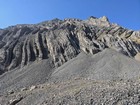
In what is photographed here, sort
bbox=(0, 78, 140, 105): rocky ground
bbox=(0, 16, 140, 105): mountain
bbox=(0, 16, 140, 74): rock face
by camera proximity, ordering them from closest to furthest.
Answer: bbox=(0, 78, 140, 105): rocky ground
bbox=(0, 16, 140, 105): mountain
bbox=(0, 16, 140, 74): rock face

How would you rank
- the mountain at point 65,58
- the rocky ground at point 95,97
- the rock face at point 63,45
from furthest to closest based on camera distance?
the rock face at point 63,45
the mountain at point 65,58
the rocky ground at point 95,97

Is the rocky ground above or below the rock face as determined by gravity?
below

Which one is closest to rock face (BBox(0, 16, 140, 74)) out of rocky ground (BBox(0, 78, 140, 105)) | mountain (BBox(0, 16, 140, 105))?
mountain (BBox(0, 16, 140, 105))

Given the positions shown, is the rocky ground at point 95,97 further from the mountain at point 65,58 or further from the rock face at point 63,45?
the rock face at point 63,45

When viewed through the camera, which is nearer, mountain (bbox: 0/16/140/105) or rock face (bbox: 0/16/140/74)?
mountain (bbox: 0/16/140/105)

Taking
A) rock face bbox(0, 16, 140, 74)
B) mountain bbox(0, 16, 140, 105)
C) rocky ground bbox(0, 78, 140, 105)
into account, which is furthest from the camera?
rock face bbox(0, 16, 140, 74)

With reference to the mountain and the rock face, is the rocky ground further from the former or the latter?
the rock face

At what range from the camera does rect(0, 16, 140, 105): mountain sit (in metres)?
49.3

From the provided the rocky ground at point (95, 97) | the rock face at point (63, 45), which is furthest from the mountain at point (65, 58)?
the rocky ground at point (95, 97)

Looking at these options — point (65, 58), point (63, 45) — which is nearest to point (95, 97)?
point (65, 58)

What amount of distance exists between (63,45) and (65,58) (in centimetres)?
920

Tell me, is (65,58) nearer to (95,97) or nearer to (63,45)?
(63,45)

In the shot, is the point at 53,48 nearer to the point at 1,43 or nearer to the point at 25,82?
the point at 1,43

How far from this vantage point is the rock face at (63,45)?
70438mm
